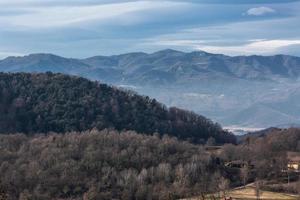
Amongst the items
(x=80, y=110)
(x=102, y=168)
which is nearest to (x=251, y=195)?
(x=102, y=168)

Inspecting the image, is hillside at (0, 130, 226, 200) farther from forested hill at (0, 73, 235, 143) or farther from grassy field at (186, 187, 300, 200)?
forested hill at (0, 73, 235, 143)

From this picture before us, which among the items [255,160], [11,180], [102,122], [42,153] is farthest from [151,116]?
[11,180]

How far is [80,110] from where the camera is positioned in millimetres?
148375

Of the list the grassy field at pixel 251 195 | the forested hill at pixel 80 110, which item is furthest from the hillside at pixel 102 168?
Answer: the forested hill at pixel 80 110

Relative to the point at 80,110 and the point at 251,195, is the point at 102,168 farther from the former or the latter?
the point at 80,110

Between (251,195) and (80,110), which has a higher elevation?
(80,110)

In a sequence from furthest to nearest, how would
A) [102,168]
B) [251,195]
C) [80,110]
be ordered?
1. [80,110]
2. [102,168]
3. [251,195]

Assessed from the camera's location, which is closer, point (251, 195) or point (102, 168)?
point (251, 195)

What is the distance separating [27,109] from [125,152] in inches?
2006

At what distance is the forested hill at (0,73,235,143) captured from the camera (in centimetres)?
14350

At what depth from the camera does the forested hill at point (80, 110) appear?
143500 mm

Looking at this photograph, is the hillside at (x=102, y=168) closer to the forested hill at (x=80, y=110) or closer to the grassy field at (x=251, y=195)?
the grassy field at (x=251, y=195)

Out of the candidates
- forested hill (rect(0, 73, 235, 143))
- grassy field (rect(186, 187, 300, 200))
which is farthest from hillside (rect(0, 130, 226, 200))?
forested hill (rect(0, 73, 235, 143))

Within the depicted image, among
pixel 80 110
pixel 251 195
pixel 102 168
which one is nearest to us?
pixel 251 195
